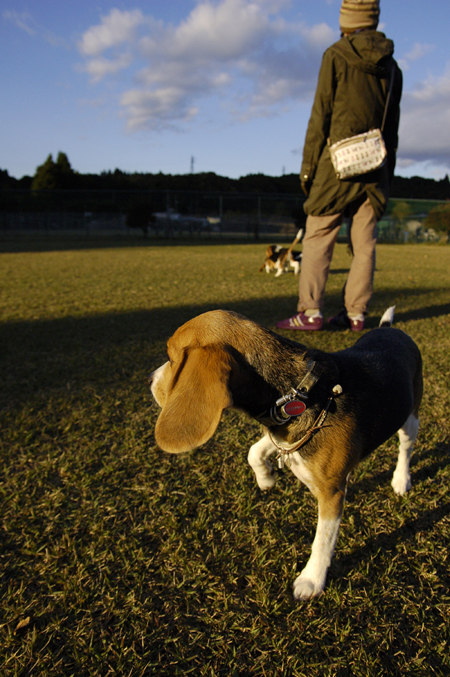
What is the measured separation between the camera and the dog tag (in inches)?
63.6

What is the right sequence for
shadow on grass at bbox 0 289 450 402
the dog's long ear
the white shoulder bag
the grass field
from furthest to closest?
the white shoulder bag < shadow on grass at bbox 0 289 450 402 < the grass field < the dog's long ear

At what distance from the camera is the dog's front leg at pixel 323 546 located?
1766mm

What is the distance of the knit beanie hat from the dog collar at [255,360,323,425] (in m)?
4.51

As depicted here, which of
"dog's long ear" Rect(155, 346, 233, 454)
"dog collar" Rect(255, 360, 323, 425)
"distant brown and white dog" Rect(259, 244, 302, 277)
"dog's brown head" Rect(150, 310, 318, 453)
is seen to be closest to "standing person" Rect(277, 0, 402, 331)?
"dog's brown head" Rect(150, 310, 318, 453)

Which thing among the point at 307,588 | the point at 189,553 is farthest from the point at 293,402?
the point at 189,553

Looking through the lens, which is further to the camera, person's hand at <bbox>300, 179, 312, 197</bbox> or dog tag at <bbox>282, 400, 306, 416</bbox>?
person's hand at <bbox>300, 179, 312, 197</bbox>

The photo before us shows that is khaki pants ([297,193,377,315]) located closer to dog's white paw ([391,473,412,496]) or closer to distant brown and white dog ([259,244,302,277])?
dog's white paw ([391,473,412,496])

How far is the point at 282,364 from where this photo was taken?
173cm

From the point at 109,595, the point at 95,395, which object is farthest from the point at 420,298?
the point at 109,595

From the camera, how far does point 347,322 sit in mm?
5344

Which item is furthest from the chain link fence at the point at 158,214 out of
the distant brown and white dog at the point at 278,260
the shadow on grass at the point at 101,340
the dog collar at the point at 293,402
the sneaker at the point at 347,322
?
the dog collar at the point at 293,402

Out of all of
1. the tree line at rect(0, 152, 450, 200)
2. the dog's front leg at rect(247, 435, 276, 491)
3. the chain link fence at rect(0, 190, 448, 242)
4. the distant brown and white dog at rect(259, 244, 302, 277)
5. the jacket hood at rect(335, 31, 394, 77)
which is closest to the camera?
Result: the dog's front leg at rect(247, 435, 276, 491)

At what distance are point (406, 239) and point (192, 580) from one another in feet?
92.1

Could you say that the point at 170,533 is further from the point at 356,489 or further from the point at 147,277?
the point at 147,277
